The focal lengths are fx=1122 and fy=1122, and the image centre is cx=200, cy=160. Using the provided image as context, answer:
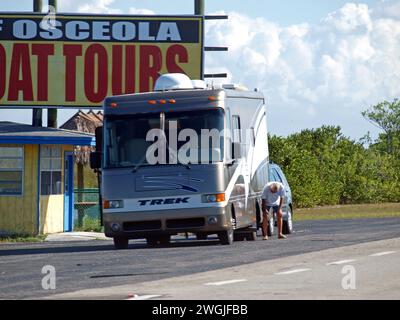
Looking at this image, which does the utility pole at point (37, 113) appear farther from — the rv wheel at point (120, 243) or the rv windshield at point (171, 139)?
the rv windshield at point (171, 139)

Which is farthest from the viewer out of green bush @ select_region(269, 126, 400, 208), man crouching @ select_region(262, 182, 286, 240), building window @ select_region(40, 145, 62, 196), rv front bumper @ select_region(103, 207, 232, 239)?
green bush @ select_region(269, 126, 400, 208)

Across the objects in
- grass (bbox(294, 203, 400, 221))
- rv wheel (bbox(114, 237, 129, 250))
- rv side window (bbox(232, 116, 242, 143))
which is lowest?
rv wheel (bbox(114, 237, 129, 250))

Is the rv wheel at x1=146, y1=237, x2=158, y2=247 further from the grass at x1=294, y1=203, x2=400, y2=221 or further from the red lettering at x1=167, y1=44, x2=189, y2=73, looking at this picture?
the grass at x1=294, y1=203, x2=400, y2=221

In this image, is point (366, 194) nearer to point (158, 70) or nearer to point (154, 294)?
point (158, 70)

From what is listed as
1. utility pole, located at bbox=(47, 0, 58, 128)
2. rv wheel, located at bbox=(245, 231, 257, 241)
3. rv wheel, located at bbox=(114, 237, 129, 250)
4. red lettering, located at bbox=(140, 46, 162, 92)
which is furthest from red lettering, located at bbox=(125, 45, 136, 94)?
rv wheel, located at bbox=(114, 237, 129, 250)

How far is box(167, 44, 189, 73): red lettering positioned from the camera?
36.6 meters

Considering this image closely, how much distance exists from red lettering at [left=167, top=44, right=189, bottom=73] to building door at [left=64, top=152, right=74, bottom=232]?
15.7 feet

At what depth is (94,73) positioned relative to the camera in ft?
121

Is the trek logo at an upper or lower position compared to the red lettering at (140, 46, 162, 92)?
lower

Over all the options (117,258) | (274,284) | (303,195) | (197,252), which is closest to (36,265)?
(117,258)

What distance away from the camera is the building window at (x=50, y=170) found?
3275 centimetres

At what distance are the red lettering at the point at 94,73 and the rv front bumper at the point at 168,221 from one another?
12.6 meters

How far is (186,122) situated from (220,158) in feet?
3.58

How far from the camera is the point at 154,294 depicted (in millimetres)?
14211
